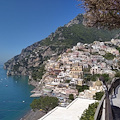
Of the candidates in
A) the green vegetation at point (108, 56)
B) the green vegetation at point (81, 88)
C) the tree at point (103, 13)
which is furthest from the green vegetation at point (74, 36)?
the tree at point (103, 13)

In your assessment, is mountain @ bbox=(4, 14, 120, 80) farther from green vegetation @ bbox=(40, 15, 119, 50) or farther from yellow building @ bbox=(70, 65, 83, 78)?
yellow building @ bbox=(70, 65, 83, 78)

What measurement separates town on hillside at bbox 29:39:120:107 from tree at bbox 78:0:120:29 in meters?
18.9

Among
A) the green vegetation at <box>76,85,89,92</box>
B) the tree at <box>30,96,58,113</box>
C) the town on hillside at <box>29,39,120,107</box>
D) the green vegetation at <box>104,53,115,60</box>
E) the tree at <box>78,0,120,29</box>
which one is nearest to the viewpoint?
the tree at <box>78,0,120,29</box>

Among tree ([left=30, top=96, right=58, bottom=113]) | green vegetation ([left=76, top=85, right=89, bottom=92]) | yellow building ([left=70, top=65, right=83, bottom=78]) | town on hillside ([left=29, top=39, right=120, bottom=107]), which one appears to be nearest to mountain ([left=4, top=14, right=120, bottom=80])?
town on hillside ([left=29, top=39, right=120, bottom=107])

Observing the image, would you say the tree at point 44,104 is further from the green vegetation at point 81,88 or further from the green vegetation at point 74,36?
the green vegetation at point 74,36

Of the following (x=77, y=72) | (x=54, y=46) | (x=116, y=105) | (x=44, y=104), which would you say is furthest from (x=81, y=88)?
(x=54, y=46)

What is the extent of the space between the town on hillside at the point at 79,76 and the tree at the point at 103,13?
18908mm

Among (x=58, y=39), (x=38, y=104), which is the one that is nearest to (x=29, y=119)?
(x=38, y=104)

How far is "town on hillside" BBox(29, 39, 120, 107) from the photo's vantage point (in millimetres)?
26478

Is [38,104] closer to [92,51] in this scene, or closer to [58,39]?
[92,51]

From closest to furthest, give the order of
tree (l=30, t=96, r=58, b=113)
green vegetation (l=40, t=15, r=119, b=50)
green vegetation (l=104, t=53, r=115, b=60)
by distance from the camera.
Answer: tree (l=30, t=96, r=58, b=113) → green vegetation (l=104, t=53, r=115, b=60) → green vegetation (l=40, t=15, r=119, b=50)

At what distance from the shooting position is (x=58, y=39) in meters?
98.9

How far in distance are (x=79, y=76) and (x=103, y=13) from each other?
34607 millimetres

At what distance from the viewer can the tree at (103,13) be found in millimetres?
2822
